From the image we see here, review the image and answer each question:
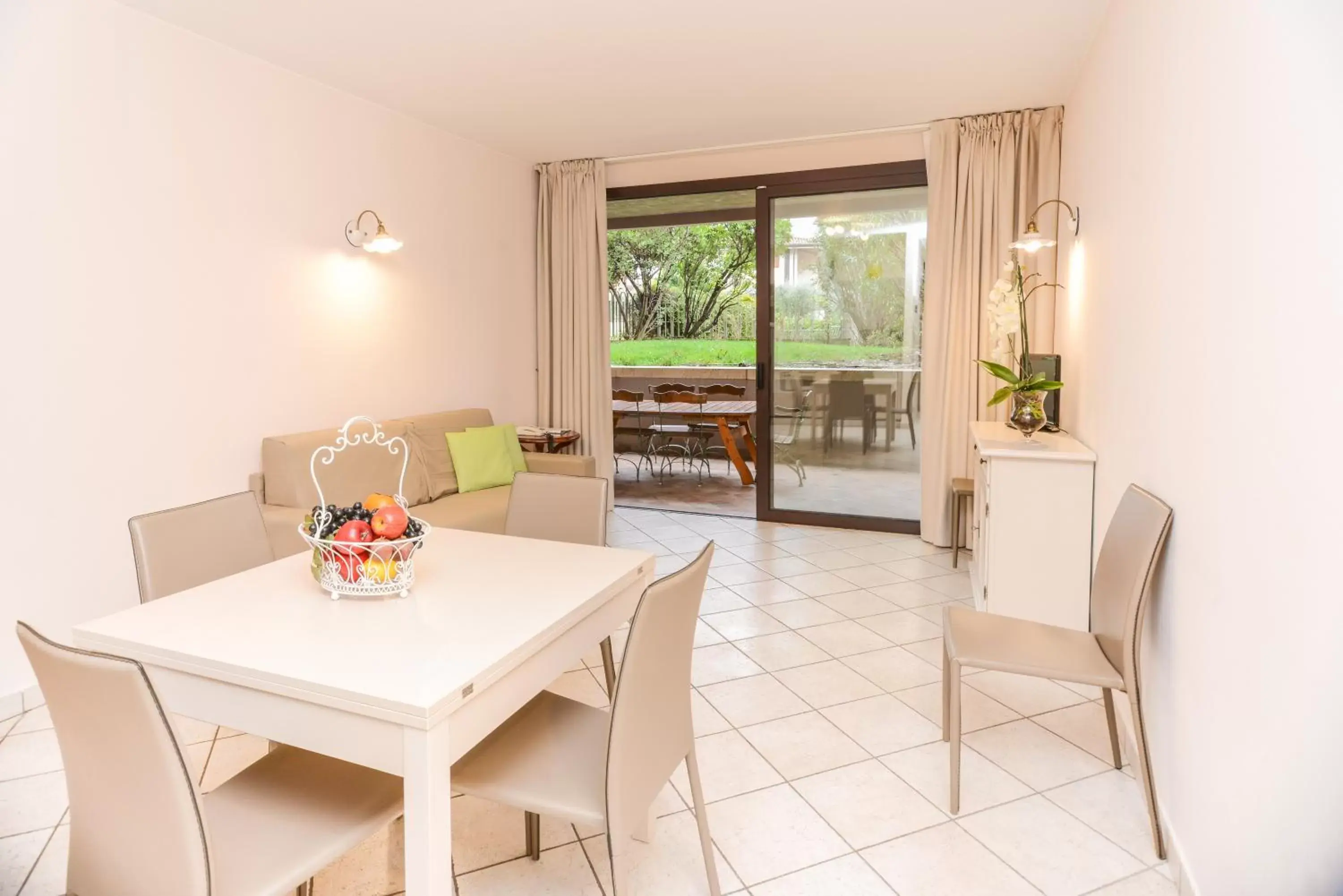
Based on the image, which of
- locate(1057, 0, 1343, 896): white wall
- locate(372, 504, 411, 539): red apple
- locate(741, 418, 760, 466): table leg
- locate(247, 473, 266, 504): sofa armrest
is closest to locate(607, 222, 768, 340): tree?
locate(741, 418, 760, 466): table leg

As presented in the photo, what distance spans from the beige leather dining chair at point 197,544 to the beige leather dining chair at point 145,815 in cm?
82

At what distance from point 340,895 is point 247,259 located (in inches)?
116

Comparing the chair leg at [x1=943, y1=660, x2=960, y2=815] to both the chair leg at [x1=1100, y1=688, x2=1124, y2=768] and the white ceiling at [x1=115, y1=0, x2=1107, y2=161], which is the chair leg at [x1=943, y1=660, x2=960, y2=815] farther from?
the white ceiling at [x1=115, y1=0, x2=1107, y2=161]

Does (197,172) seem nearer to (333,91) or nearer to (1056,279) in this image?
(333,91)

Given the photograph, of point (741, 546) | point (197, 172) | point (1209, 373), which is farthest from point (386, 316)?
point (1209, 373)

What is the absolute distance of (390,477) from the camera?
416 cm

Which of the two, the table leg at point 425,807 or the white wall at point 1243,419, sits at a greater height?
the white wall at point 1243,419

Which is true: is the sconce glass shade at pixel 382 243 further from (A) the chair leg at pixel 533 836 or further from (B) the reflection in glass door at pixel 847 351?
(A) the chair leg at pixel 533 836

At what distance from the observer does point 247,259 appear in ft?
12.1

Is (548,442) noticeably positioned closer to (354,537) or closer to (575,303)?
(575,303)

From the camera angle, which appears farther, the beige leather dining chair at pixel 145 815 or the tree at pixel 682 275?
the tree at pixel 682 275

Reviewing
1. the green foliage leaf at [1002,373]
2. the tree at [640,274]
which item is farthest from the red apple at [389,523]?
the tree at [640,274]

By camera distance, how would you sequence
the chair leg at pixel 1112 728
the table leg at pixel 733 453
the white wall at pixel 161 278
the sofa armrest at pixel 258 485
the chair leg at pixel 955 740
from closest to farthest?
1. the chair leg at pixel 955 740
2. the chair leg at pixel 1112 728
3. the white wall at pixel 161 278
4. the sofa armrest at pixel 258 485
5. the table leg at pixel 733 453

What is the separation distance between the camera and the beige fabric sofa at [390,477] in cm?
361
